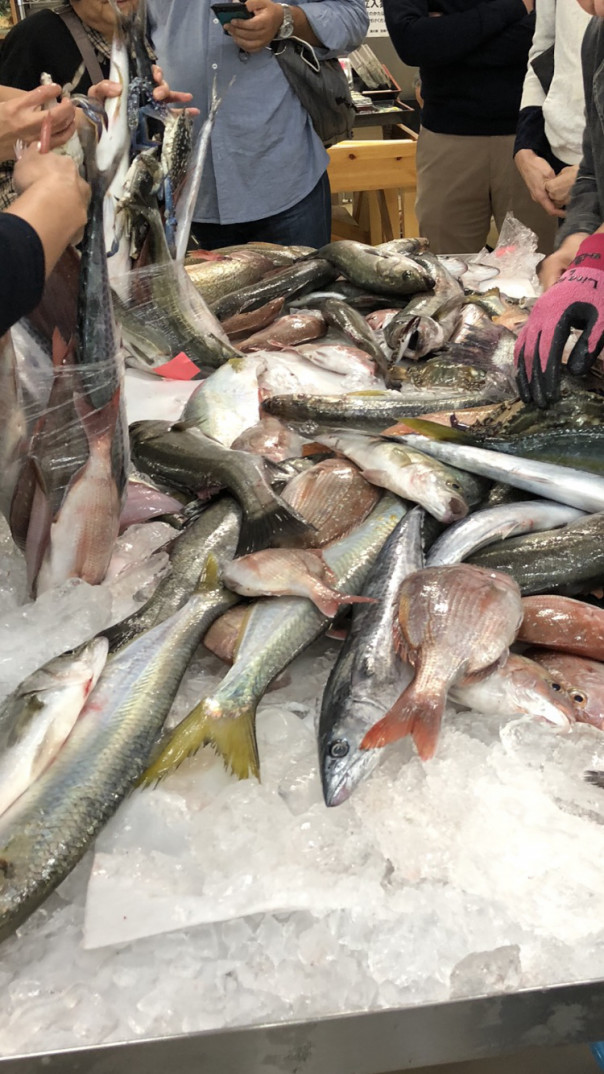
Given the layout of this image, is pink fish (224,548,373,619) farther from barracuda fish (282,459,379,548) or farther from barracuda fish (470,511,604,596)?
barracuda fish (470,511,604,596)

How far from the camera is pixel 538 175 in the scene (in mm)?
3922

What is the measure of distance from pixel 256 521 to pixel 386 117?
665 cm

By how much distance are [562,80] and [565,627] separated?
345 centimetres

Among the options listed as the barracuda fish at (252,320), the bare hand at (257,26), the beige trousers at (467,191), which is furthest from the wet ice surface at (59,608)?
the beige trousers at (467,191)

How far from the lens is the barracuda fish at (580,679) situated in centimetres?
119

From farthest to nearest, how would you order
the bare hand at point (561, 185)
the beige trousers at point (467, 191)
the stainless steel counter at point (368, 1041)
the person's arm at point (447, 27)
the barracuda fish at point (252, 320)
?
the beige trousers at point (467, 191)
the person's arm at point (447, 27)
the bare hand at point (561, 185)
the barracuda fish at point (252, 320)
the stainless steel counter at point (368, 1041)

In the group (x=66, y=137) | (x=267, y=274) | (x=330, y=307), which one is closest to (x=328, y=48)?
(x=267, y=274)

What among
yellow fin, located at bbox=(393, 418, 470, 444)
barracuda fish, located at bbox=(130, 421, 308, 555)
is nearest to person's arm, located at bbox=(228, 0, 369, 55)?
barracuda fish, located at bbox=(130, 421, 308, 555)

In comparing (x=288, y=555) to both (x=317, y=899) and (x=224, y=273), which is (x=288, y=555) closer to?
(x=317, y=899)

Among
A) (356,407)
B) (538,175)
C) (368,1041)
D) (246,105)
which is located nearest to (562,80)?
(538,175)

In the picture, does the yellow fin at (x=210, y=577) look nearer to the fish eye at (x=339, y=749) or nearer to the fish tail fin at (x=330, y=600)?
the fish tail fin at (x=330, y=600)

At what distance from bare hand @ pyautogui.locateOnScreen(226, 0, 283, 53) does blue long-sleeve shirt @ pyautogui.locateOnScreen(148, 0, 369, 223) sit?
0.47ft

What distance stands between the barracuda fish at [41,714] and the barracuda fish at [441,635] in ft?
1.46

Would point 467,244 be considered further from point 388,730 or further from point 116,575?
point 388,730
